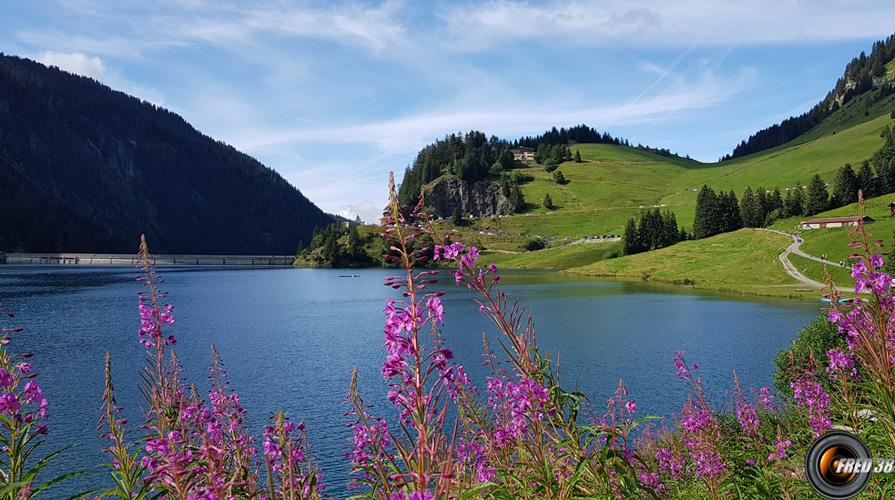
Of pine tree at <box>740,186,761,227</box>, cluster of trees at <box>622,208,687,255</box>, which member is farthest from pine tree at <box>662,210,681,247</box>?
pine tree at <box>740,186,761,227</box>

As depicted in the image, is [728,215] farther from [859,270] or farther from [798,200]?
[859,270]

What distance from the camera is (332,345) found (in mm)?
52094

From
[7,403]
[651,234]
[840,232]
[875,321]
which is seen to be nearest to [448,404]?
[7,403]

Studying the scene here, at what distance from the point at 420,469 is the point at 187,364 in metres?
45.2

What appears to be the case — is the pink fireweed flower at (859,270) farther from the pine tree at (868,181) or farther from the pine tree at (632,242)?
the pine tree at (632,242)

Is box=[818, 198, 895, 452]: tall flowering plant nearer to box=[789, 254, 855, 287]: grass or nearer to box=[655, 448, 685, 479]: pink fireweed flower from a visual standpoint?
box=[655, 448, 685, 479]: pink fireweed flower

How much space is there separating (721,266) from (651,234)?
4407 centimetres

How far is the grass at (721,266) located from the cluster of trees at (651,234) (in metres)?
10.4

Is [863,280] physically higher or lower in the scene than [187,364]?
higher

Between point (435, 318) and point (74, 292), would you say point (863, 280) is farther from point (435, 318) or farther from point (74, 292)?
point (74, 292)

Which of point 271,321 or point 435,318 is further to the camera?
point 271,321

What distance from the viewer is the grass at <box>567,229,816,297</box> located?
90.5m

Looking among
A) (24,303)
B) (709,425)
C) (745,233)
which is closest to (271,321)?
(24,303)

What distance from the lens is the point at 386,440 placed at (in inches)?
276
